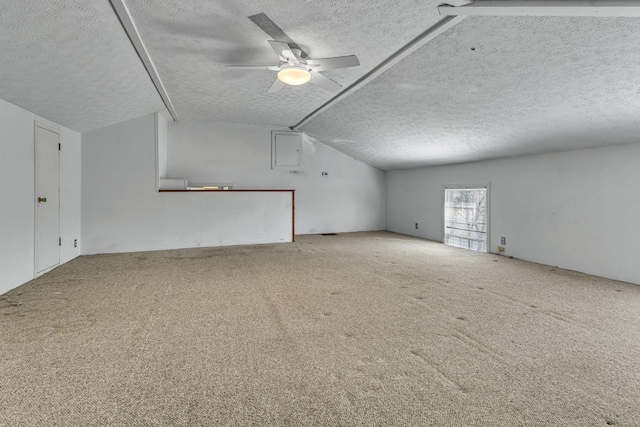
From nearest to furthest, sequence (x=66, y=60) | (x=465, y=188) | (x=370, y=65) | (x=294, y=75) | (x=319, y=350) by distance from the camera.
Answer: (x=319, y=350) < (x=66, y=60) < (x=294, y=75) < (x=370, y=65) < (x=465, y=188)

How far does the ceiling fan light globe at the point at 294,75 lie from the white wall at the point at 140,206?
129 inches

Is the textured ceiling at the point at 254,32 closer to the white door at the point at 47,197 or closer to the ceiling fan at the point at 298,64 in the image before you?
the ceiling fan at the point at 298,64

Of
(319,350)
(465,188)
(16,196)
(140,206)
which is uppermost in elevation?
(465,188)

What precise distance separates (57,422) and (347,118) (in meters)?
5.20

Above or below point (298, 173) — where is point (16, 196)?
below

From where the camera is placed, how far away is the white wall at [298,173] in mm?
6535

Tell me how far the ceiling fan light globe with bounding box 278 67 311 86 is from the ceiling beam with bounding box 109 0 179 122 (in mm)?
1320

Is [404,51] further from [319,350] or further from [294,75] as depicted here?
[319,350]

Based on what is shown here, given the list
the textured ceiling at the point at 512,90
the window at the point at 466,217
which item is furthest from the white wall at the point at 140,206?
the window at the point at 466,217

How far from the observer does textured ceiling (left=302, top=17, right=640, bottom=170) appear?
7.72ft

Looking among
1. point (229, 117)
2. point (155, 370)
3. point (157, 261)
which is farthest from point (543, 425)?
point (229, 117)

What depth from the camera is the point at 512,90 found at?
3186mm

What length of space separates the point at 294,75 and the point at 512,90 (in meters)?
2.27

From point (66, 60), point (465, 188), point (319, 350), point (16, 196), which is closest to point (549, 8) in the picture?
point (319, 350)
